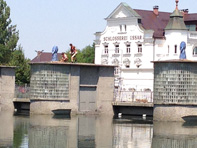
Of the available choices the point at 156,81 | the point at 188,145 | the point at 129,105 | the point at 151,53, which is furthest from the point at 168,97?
the point at 151,53

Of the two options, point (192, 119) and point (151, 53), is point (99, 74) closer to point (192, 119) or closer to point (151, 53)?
point (192, 119)

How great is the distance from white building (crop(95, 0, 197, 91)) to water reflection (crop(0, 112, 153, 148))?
3525cm

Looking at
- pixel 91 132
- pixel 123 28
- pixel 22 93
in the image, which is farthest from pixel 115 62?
pixel 91 132

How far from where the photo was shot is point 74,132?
42.2 meters

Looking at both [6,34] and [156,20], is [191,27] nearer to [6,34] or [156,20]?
[156,20]

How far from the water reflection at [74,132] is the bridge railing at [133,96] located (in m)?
3.39

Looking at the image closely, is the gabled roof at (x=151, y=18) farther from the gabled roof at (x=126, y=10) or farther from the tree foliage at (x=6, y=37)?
the tree foliage at (x=6, y=37)

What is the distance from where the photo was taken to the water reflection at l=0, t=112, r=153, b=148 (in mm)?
36719

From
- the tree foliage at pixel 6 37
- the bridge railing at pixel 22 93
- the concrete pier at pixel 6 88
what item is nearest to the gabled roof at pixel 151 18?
the tree foliage at pixel 6 37

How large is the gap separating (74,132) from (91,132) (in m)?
1.07

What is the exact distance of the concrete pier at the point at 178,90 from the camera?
50812mm

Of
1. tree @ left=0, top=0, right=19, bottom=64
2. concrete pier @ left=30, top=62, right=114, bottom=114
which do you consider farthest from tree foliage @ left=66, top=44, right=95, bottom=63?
concrete pier @ left=30, top=62, right=114, bottom=114

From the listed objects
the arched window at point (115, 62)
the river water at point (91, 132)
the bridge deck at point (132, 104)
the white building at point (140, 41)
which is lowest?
the river water at point (91, 132)

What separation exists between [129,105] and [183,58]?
666 centimetres
